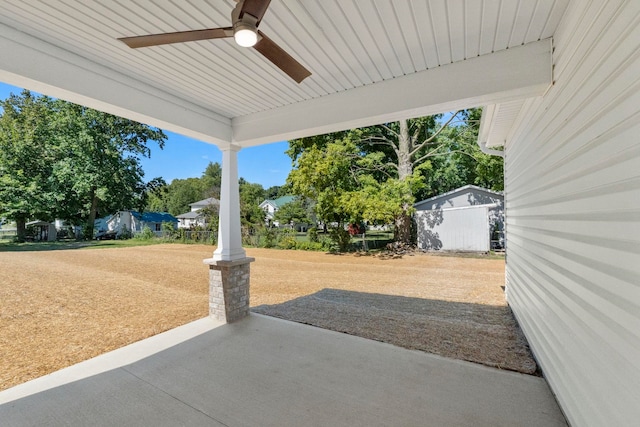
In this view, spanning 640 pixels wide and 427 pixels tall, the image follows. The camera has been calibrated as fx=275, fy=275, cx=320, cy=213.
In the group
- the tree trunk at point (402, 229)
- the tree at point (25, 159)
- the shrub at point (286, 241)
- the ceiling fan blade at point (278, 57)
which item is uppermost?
the tree at point (25, 159)

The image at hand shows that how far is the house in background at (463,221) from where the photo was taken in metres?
10.6

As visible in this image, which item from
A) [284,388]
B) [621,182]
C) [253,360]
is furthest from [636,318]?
[253,360]

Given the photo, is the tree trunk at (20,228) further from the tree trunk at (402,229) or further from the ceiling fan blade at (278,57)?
the ceiling fan blade at (278,57)

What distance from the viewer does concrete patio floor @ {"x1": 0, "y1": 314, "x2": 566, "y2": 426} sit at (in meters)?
2.07

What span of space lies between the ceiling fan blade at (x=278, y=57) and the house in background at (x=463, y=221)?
10.5 metres

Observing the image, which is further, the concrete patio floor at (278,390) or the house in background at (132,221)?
the house in background at (132,221)

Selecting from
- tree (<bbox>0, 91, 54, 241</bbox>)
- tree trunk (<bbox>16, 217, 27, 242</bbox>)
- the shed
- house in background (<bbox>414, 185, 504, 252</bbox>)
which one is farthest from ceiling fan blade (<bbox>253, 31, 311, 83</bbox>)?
the shed

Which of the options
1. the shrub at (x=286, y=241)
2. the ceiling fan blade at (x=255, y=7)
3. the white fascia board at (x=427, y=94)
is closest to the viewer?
the ceiling fan blade at (x=255, y=7)

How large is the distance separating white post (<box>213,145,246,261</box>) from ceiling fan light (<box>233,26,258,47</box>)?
102 inches

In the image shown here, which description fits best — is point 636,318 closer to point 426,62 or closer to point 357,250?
point 426,62

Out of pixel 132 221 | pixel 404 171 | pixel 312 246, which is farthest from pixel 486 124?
pixel 132 221

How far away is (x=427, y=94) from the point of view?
2770 millimetres

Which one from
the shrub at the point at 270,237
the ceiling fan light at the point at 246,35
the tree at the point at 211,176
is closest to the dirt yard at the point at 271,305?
the ceiling fan light at the point at 246,35

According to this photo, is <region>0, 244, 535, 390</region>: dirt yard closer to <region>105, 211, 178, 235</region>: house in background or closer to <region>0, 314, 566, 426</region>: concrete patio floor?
<region>0, 314, 566, 426</region>: concrete patio floor
